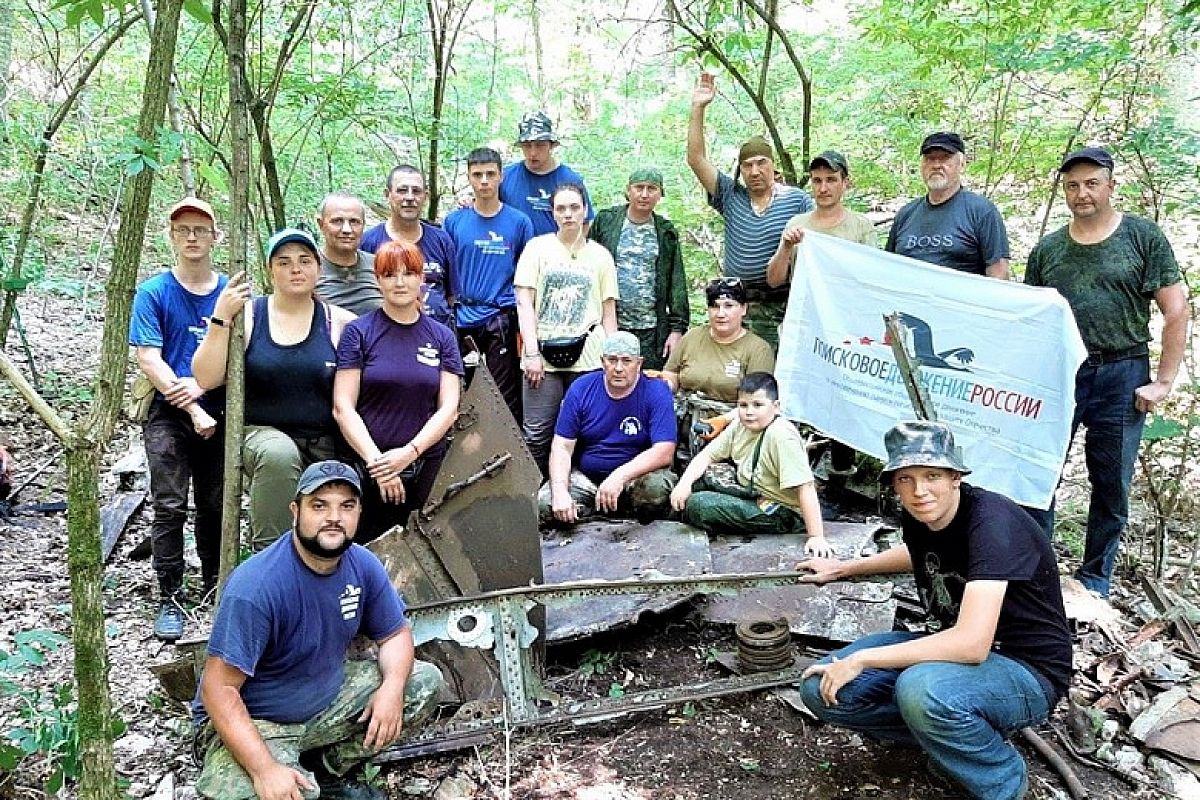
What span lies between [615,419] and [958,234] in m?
2.34

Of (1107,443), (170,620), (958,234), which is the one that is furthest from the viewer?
(958,234)

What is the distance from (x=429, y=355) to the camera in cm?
470

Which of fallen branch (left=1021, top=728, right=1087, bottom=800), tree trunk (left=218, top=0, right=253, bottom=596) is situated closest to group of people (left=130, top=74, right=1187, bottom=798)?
tree trunk (left=218, top=0, right=253, bottom=596)

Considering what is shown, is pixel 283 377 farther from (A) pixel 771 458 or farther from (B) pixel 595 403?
(A) pixel 771 458

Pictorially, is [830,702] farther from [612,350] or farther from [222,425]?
[222,425]

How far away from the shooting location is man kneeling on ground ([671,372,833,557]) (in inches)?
204

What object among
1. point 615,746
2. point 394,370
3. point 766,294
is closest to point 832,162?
point 766,294

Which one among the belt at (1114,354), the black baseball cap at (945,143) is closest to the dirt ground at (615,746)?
the belt at (1114,354)

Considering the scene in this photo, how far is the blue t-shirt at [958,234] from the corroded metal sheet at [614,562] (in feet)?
7.31

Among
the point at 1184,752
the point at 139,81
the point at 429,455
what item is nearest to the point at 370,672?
the point at 429,455

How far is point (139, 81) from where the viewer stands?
1045 centimetres

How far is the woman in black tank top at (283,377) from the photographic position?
4.42m

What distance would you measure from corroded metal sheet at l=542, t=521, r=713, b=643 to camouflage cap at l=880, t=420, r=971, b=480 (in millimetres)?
1781

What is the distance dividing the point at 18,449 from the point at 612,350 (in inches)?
197
